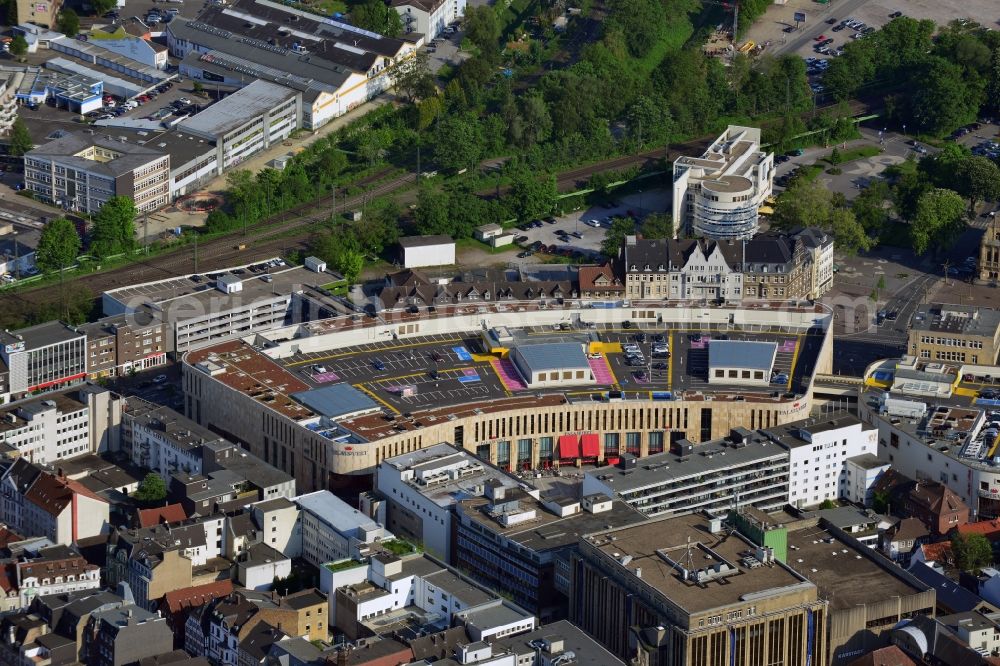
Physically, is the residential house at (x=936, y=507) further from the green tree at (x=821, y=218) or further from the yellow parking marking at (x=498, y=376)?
the green tree at (x=821, y=218)

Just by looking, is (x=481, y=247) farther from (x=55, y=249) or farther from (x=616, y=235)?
(x=55, y=249)

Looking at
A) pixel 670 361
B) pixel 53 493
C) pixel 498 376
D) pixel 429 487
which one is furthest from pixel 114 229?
pixel 429 487

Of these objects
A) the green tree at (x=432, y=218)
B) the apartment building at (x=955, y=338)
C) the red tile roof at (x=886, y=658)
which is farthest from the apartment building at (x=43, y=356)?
the red tile roof at (x=886, y=658)

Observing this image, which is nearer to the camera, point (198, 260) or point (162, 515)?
point (162, 515)

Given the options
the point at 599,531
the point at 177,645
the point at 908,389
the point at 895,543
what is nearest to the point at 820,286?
the point at 908,389

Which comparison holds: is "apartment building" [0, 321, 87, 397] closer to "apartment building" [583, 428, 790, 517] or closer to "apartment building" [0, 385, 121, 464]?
"apartment building" [0, 385, 121, 464]
